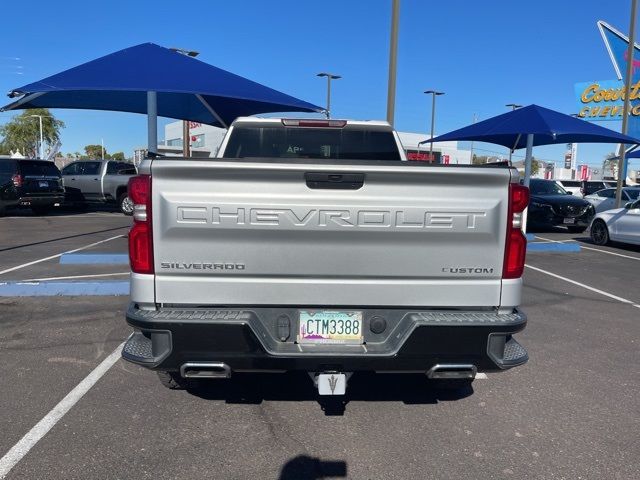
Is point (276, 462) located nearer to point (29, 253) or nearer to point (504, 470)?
point (504, 470)

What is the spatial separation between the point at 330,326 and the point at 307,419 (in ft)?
3.20

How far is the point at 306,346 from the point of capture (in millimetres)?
3098

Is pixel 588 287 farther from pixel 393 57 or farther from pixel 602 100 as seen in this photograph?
pixel 602 100

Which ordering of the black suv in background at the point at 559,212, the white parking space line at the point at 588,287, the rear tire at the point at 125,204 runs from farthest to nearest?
the rear tire at the point at 125,204 → the black suv in background at the point at 559,212 → the white parking space line at the point at 588,287

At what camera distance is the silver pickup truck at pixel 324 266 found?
9.69 feet

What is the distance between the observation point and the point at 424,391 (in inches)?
167

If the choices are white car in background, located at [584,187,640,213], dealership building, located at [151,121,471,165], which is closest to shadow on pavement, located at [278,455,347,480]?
white car in background, located at [584,187,640,213]

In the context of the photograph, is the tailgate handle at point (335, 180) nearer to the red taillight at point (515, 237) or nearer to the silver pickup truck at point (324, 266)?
the silver pickup truck at point (324, 266)

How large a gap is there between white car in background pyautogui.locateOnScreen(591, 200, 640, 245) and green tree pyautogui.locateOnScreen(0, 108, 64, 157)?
238 feet

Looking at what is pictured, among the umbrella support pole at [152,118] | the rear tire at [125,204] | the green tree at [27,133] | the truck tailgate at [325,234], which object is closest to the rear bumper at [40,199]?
the rear tire at [125,204]

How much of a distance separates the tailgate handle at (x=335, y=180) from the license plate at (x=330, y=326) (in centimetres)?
73

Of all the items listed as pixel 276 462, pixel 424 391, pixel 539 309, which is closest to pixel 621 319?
pixel 539 309

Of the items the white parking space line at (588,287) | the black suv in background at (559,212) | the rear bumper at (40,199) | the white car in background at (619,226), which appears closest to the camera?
the white parking space line at (588,287)

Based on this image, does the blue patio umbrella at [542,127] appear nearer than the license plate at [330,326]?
No
